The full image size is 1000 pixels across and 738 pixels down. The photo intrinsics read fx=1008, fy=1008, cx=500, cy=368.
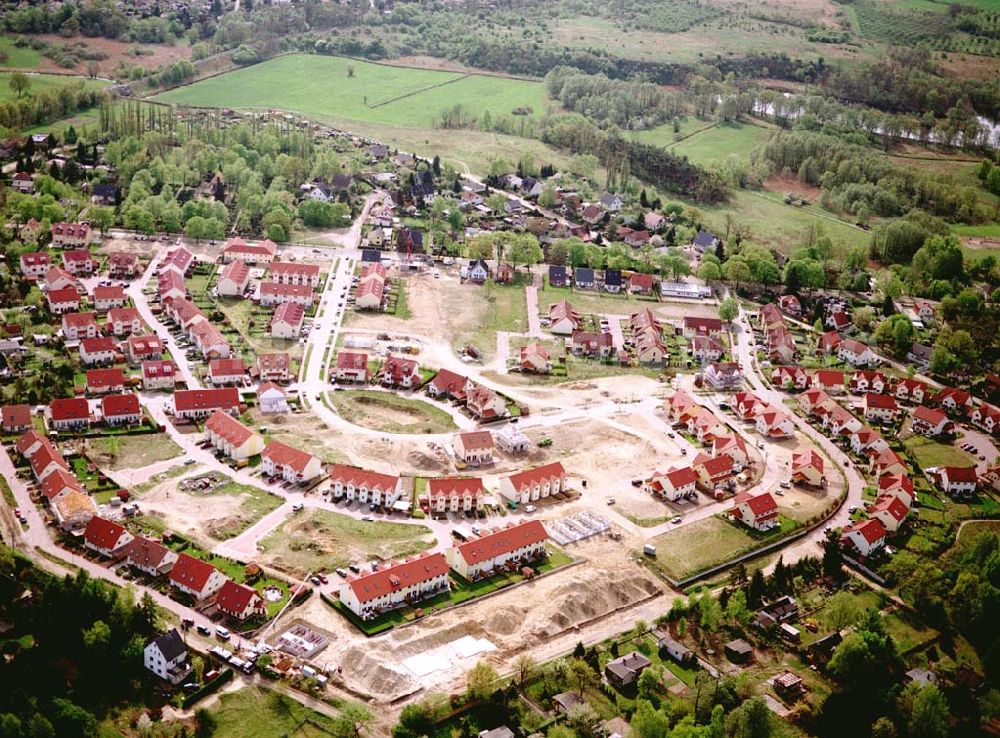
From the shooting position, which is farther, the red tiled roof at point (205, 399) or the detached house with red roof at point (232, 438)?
the red tiled roof at point (205, 399)

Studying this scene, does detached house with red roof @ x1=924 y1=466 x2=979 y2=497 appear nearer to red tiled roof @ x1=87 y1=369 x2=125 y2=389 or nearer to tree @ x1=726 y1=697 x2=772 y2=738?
tree @ x1=726 y1=697 x2=772 y2=738

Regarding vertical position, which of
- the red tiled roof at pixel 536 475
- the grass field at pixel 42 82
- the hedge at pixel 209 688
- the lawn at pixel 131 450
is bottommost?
the hedge at pixel 209 688

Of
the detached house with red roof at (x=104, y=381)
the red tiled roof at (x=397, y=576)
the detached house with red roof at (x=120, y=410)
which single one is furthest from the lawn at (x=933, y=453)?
the detached house with red roof at (x=104, y=381)

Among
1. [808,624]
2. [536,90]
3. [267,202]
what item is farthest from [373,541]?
[536,90]

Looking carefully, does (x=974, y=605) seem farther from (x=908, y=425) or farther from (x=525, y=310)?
(x=525, y=310)

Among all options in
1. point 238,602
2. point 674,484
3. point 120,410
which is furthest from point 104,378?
point 674,484

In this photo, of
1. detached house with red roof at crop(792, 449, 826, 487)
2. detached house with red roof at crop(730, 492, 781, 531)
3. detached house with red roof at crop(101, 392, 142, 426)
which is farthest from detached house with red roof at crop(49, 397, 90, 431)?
detached house with red roof at crop(792, 449, 826, 487)

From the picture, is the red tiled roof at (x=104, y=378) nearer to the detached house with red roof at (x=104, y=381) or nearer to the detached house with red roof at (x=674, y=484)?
the detached house with red roof at (x=104, y=381)
